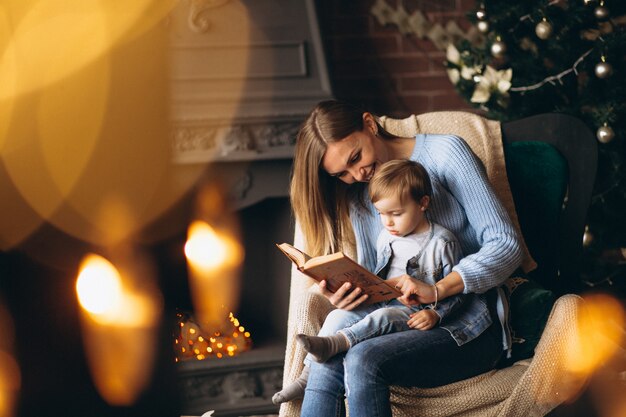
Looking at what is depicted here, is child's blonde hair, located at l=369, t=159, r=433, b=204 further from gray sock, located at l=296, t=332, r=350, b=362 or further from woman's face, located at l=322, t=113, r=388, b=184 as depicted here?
gray sock, located at l=296, t=332, r=350, b=362

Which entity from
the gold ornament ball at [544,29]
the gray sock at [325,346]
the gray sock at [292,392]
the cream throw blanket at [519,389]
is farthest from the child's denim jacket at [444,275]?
the gold ornament ball at [544,29]

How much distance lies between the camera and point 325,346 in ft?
5.49

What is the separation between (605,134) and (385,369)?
1.44 meters

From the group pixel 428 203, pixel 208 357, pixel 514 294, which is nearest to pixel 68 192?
pixel 428 203

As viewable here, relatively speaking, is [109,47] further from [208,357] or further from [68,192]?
[208,357]

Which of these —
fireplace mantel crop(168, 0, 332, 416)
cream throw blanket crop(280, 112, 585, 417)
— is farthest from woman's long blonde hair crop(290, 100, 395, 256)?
fireplace mantel crop(168, 0, 332, 416)

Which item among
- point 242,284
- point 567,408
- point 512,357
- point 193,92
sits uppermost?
point 193,92

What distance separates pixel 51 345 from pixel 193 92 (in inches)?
98.4

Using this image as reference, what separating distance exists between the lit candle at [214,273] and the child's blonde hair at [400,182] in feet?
5.01

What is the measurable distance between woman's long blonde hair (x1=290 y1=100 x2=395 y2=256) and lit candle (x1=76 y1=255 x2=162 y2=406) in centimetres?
146

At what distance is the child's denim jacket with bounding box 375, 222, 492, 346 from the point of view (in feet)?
5.75

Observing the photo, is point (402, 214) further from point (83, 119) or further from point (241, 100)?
point (83, 119)

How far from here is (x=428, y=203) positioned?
1.85 m

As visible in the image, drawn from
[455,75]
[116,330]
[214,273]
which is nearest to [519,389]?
[116,330]
